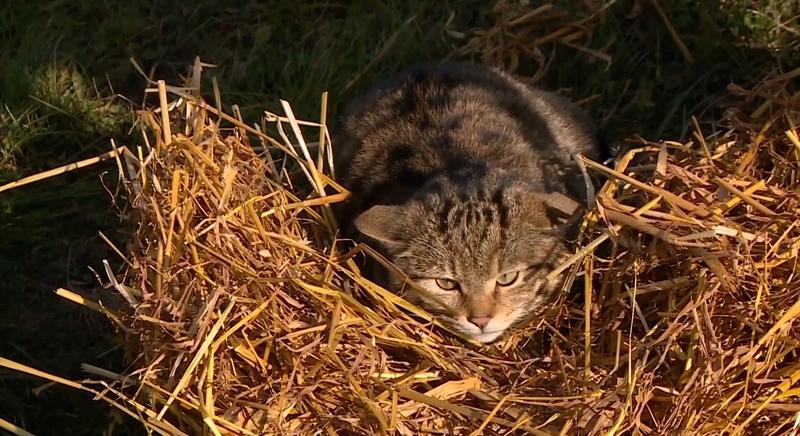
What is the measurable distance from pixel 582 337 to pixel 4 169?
9.33 feet

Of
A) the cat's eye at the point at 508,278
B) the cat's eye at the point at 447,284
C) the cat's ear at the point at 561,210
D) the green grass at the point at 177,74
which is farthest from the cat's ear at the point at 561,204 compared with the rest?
the green grass at the point at 177,74

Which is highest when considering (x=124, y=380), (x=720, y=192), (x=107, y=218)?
(x=720, y=192)

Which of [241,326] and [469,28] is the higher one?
[469,28]

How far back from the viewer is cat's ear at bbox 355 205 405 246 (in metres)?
2.81

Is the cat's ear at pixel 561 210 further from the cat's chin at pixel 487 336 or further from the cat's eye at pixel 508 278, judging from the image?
the cat's chin at pixel 487 336

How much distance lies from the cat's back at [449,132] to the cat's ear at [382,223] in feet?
0.86

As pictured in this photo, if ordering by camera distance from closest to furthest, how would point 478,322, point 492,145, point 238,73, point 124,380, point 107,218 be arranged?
point 124,380
point 478,322
point 492,145
point 107,218
point 238,73

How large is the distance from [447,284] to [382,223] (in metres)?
0.28

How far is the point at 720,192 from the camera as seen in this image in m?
2.62

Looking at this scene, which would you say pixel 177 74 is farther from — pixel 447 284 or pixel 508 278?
pixel 508 278

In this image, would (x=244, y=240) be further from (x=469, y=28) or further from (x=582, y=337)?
(x=469, y=28)

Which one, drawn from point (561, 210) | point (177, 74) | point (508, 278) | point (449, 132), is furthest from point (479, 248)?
point (177, 74)

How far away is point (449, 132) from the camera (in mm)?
3289

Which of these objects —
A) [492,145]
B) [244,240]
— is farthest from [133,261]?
[492,145]
